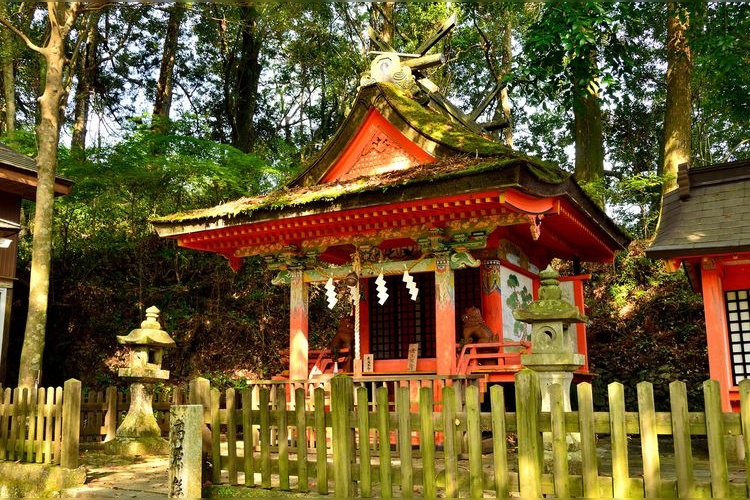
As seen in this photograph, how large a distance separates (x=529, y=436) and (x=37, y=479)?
6.29m

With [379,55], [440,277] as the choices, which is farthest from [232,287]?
[440,277]

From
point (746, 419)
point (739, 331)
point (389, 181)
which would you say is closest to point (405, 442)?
point (746, 419)

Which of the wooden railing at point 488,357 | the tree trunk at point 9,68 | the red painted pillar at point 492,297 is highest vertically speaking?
the tree trunk at point 9,68

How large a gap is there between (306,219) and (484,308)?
12.1 ft

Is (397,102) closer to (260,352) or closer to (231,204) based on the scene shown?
(231,204)

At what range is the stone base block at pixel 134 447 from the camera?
11.0 m

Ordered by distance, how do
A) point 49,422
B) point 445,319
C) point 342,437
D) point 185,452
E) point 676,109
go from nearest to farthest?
1. point 342,437
2. point 185,452
3. point 49,422
4. point 445,319
5. point 676,109

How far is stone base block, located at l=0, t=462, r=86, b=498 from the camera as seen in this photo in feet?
25.3

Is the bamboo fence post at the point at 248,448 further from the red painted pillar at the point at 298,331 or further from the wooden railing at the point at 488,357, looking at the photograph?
the red painted pillar at the point at 298,331

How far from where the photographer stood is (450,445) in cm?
559

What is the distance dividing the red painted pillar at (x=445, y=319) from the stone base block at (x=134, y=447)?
5.28 m

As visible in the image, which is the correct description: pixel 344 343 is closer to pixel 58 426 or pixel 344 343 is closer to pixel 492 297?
pixel 492 297

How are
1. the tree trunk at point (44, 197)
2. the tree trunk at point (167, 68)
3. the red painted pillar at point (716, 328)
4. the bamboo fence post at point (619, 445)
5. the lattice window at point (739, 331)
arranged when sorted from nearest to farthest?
the bamboo fence post at point (619, 445) → the red painted pillar at point (716, 328) → the lattice window at point (739, 331) → the tree trunk at point (44, 197) → the tree trunk at point (167, 68)

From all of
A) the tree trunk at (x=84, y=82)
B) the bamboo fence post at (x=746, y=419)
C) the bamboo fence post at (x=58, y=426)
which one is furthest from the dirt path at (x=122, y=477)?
the tree trunk at (x=84, y=82)
